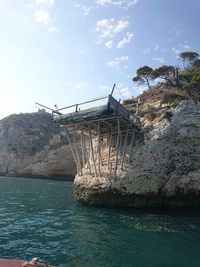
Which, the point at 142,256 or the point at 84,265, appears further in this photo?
the point at 142,256

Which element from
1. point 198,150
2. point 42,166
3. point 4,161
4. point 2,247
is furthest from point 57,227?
point 4,161

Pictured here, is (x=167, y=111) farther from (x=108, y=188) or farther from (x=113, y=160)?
(x=108, y=188)

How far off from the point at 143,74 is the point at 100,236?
44.4 m

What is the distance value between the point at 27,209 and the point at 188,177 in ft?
54.0

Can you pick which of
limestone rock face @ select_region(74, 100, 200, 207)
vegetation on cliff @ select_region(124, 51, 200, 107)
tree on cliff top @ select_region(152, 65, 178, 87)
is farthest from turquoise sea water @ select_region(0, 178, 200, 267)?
tree on cliff top @ select_region(152, 65, 178, 87)

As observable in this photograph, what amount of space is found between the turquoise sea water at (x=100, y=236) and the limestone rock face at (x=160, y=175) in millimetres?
1759

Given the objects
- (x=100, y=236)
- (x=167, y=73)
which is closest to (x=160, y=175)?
(x=100, y=236)

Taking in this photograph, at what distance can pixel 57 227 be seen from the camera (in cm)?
2489

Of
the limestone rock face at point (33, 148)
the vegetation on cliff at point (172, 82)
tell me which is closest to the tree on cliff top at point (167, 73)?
Answer: the vegetation on cliff at point (172, 82)

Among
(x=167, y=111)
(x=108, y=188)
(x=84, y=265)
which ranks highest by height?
(x=167, y=111)

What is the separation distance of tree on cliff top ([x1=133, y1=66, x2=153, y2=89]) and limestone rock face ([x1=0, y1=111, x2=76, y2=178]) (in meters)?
32.8

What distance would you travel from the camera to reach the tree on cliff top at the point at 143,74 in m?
61.7

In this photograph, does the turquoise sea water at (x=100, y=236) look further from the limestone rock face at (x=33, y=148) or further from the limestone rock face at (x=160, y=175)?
the limestone rock face at (x=33, y=148)

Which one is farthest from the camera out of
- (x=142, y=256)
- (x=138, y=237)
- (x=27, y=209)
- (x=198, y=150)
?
(x=198, y=150)
